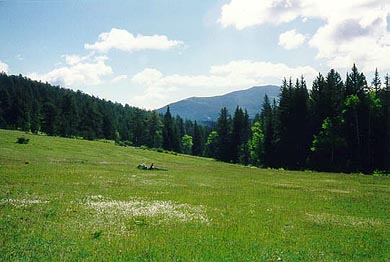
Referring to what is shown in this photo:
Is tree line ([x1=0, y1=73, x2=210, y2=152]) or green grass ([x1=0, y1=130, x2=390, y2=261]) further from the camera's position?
tree line ([x1=0, y1=73, x2=210, y2=152])

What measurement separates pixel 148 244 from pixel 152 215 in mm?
5938

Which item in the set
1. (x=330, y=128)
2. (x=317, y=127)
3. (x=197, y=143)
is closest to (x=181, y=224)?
(x=330, y=128)

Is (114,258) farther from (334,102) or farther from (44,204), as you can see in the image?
(334,102)

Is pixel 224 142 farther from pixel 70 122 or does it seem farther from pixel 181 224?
pixel 181 224

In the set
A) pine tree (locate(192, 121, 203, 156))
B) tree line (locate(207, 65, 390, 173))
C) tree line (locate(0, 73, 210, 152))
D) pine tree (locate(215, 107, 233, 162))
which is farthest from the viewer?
pine tree (locate(192, 121, 203, 156))

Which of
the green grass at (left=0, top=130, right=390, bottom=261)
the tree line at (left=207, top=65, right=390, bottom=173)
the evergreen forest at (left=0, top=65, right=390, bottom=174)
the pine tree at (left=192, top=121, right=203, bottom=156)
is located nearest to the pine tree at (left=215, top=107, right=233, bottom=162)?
the evergreen forest at (left=0, top=65, right=390, bottom=174)

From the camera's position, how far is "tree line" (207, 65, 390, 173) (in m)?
70.2

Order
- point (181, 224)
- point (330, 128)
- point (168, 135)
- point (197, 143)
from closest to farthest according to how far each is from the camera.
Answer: point (181, 224)
point (330, 128)
point (168, 135)
point (197, 143)

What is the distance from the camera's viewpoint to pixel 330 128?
71312mm

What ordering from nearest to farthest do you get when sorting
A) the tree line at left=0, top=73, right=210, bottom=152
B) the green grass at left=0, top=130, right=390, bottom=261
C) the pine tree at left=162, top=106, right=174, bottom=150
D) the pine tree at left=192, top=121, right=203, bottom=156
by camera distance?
the green grass at left=0, top=130, right=390, bottom=261 → the tree line at left=0, top=73, right=210, bottom=152 → the pine tree at left=162, top=106, right=174, bottom=150 → the pine tree at left=192, top=121, right=203, bottom=156

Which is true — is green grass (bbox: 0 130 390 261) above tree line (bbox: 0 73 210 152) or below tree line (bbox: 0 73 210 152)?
below

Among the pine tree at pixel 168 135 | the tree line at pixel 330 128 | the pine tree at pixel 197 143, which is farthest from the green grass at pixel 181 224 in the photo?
the pine tree at pixel 197 143

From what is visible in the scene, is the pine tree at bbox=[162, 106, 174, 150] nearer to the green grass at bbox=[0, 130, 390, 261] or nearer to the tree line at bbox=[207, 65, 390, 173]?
the tree line at bbox=[207, 65, 390, 173]

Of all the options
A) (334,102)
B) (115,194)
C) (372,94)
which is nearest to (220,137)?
(334,102)
